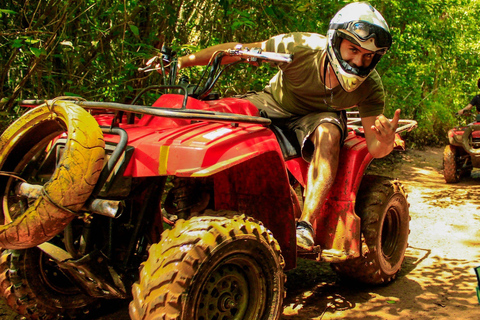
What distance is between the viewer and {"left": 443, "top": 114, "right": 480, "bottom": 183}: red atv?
9086 millimetres

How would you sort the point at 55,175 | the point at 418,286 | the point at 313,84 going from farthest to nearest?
1. the point at 418,286
2. the point at 313,84
3. the point at 55,175

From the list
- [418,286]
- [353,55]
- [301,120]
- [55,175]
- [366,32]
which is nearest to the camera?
[55,175]

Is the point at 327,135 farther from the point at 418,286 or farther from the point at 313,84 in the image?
the point at 418,286

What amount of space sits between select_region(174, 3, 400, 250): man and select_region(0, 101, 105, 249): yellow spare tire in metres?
1.18

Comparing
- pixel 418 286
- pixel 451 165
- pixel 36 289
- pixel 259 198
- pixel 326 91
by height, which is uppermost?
pixel 326 91

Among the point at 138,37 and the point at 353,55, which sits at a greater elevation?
the point at 138,37

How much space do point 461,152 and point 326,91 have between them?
719 cm

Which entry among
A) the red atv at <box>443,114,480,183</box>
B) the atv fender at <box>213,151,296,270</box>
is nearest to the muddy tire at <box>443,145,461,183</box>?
the red atv at <box>443,114,480,183</box>

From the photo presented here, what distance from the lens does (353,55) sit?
3.08 m

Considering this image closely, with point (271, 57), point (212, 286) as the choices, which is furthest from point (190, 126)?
point (212, 286)

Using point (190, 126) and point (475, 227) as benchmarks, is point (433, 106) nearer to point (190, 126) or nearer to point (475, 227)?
point (475, 227)

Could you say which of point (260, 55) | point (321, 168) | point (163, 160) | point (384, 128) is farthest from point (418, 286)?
point (163, 160)

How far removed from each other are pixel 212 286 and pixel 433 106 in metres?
14.2

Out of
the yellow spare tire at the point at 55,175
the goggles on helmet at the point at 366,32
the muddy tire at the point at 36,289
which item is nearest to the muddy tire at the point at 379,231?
the goggles on helmet at the point at 366,32
